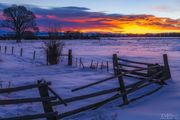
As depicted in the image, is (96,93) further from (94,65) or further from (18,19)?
(18,19)

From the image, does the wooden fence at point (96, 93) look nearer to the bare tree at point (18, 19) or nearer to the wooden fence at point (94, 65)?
the wooden fence at point (94, 65)

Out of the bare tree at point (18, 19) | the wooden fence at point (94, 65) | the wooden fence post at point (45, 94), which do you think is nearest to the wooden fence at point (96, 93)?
the wooden fence post at point (45, 94)

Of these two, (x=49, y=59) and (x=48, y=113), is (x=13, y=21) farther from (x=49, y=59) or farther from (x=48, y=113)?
(x=48, y=113)

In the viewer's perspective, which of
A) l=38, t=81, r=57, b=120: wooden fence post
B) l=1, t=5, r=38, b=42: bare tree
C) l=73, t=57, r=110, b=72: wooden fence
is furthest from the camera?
l=1, t=5, r=38, b=42: bare tree

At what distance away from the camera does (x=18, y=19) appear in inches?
3177

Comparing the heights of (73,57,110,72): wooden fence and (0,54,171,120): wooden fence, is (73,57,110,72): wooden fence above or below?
below

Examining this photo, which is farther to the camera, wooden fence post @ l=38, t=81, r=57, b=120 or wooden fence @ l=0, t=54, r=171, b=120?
wooden fence post @ l=38, t=81, r=57, b=120

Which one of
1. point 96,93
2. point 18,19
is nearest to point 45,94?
point 96,93

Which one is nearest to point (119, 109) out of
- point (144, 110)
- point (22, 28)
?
point (144, 110)

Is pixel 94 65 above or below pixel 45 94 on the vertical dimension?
below

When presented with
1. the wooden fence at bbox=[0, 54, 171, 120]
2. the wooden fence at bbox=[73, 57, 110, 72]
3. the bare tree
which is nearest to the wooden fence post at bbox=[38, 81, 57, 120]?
the wooden fence at bbox=[0, 54, 171, 120]

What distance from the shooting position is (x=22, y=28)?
8106cm

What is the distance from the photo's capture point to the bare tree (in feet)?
265

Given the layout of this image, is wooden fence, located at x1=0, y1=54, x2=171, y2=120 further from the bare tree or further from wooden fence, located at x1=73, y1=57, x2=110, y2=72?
the bare tree
